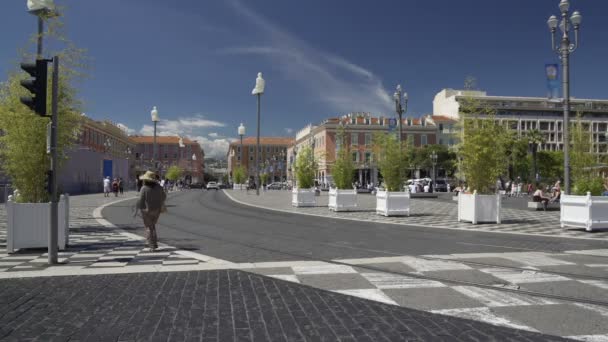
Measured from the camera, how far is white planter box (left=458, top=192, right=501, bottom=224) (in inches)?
610

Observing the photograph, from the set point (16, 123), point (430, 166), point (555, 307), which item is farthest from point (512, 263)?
point (430, 166)

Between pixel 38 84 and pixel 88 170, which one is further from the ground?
pixel 38 84

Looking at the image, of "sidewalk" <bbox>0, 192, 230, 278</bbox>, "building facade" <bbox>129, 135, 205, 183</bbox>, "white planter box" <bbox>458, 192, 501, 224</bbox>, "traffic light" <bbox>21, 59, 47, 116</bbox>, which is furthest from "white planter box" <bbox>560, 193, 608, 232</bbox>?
"building facade" <bbox>129, 135, 205, 183</bbox>

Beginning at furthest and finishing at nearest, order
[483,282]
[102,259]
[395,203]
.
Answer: [395,203] < [102,259] < [483,282]

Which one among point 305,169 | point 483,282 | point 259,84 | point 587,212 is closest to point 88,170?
point 259,84

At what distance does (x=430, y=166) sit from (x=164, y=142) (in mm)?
84013

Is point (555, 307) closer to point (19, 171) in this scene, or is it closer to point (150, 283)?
point (150, 283)

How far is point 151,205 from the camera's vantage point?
364 inches

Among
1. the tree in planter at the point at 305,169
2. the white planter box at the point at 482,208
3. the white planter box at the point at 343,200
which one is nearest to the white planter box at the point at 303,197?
the tree in planter at the point at 305,169

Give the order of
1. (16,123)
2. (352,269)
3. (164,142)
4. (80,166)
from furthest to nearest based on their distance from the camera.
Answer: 1. (164,142)
2. (80,166)
3. (16,123)
4. (352,269)

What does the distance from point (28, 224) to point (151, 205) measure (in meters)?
2.33

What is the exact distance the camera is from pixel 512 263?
7.75 meters

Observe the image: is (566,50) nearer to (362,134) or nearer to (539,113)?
(362,134)

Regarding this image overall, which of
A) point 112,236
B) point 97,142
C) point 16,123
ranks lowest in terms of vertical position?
point 112,236
